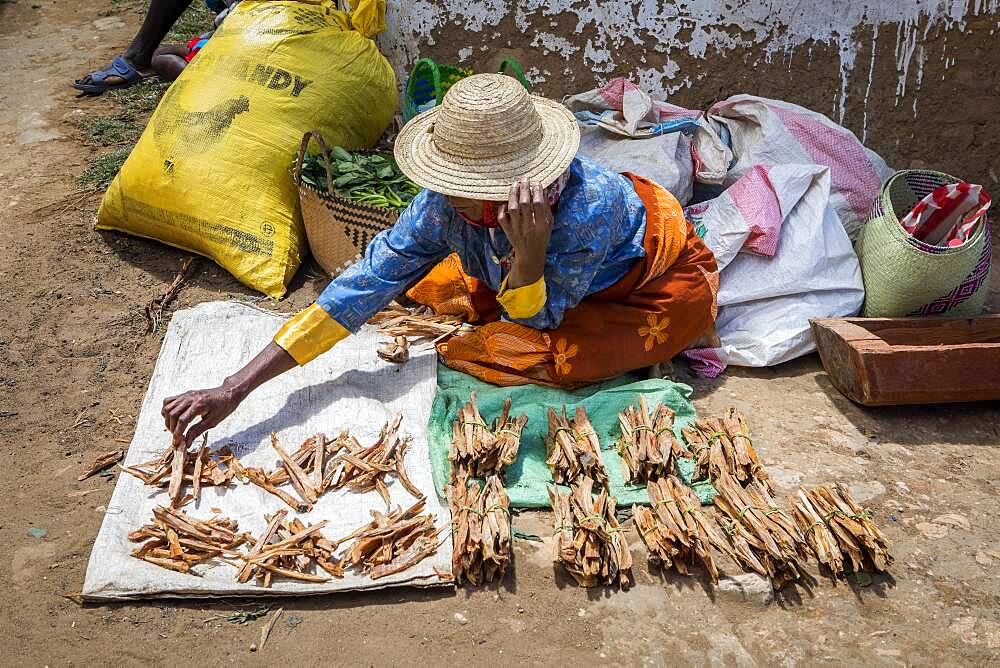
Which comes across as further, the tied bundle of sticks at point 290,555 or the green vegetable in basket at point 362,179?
the green vegetable in basket at point 362,179

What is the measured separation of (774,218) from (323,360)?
199 centimetres

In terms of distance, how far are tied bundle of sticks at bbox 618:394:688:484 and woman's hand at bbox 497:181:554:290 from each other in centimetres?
73

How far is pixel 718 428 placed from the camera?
118 inches

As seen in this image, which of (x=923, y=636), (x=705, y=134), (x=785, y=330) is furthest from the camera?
(x=705, y=134)

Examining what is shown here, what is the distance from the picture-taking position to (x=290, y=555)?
2.50 m

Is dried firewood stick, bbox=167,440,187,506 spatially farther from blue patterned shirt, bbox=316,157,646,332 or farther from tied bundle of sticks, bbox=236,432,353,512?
blue patterned shirt, bbox=316,157,646,332

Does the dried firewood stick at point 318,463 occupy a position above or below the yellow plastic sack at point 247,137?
below

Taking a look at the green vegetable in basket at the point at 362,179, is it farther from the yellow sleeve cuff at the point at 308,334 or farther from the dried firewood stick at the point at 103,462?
the dried firewood stick at the point at 103,462

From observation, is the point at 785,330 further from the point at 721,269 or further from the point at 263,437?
the point at 263,437

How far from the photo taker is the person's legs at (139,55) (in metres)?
5.61

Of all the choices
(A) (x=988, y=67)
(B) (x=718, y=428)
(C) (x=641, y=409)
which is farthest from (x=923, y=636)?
(A) (x=988, y=67)

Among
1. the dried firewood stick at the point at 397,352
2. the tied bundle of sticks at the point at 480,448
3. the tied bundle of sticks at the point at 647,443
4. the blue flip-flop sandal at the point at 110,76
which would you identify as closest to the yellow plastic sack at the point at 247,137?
the dried firewood stick at the point at 397,352

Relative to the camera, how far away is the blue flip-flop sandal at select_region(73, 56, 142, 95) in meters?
5.61

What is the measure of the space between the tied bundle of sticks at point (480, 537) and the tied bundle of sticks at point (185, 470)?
2.57 feet
